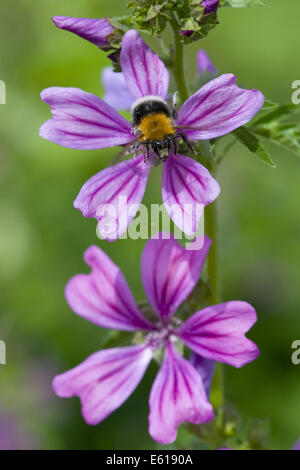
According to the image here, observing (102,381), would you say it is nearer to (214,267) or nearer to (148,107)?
(214,267)

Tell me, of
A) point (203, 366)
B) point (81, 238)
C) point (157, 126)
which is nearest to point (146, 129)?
point (157, 126)

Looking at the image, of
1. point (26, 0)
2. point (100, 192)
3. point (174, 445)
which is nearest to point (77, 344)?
point (174, 445)

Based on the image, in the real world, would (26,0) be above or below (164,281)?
above

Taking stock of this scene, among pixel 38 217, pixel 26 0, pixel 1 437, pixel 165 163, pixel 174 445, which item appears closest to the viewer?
pixel 165 163

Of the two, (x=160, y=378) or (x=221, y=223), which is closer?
(x=160, y=378)

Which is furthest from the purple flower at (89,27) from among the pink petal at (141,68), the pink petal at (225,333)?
the pink petal at (225,333)

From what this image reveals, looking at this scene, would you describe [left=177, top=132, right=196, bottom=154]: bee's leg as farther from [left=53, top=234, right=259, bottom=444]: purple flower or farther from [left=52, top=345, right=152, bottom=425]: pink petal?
[left=52, top=345, right=152, bottom=425]: pink petal

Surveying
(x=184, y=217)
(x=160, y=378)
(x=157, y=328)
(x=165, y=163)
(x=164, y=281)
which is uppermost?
(x=165, y=163)

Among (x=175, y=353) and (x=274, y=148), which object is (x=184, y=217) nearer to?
(x=175, y=353)
